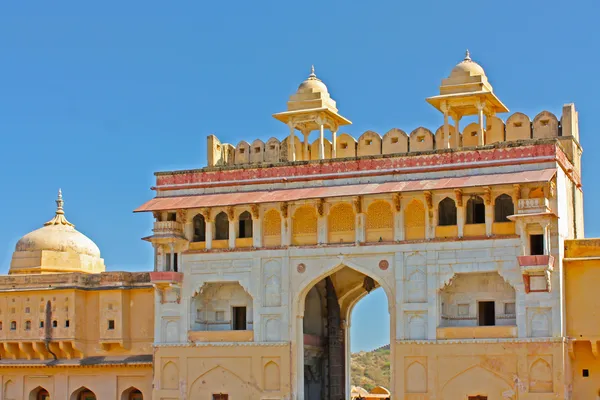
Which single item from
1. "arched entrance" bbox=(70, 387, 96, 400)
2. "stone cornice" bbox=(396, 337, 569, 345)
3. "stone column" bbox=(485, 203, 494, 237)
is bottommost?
"arched entrance" bbox=(70, 387, 96, 400)

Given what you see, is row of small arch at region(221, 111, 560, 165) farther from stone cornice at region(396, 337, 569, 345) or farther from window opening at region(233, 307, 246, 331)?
stone cornice at region(396, 337, 569, 345)

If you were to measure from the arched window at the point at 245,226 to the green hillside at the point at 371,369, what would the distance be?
24607 mm

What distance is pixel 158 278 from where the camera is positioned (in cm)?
2688

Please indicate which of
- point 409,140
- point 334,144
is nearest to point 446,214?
point 409,140

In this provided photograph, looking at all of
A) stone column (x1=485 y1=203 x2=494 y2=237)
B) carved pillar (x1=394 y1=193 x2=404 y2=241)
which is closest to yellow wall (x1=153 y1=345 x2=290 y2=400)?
carved pillar (x1=394 y1=193 x2=404 y2=241)

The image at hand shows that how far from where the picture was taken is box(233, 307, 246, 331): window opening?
27.3 meters

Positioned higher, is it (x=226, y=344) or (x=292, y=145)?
(x=292, y=145)

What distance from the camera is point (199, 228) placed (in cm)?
2784

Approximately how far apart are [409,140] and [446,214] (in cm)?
194

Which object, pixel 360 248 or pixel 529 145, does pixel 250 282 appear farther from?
pixel 529 145

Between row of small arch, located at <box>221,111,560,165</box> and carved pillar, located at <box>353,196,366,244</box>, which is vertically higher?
row of small arch, located at <box>221,111,560,165</box>

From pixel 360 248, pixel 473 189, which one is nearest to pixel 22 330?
pixel 360 248

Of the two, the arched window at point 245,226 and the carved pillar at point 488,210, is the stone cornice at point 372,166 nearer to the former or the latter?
the carved pillar at point 488,210

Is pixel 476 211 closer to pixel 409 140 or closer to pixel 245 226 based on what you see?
pixel 409 140
